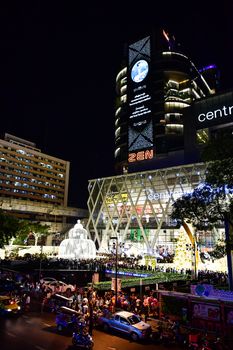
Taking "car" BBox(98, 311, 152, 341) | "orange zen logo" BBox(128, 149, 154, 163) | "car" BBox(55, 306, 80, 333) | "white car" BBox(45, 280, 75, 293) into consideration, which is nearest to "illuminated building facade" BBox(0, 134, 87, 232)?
"orange zen logo" BBox(128, 149, 154, 163)

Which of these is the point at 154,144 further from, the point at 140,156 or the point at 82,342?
the point at 82,342

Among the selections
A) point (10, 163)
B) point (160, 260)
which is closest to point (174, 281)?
point (160, 260)

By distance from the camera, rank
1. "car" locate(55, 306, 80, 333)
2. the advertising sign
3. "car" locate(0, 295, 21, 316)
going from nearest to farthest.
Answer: "car" locate(55, 306, 80, 333) < "car" locate(0, 295, 21, 316) < the advertising sign

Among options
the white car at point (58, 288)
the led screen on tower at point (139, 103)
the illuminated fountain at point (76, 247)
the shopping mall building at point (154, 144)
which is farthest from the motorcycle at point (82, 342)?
the led screen on tower at point (139, 103)

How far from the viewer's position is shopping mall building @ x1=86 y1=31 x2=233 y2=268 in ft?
202

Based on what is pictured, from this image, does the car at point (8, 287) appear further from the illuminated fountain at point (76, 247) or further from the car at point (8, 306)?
the illuminated fountain at point (76, 247)

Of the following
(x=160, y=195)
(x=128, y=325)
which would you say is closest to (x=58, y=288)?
(x=128, y=325)

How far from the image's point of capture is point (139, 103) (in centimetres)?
7912

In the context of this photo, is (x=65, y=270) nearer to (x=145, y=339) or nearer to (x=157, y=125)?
(x=145, y=339)

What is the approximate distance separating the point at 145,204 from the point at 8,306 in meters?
48.6

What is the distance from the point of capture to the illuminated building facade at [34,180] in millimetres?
93387

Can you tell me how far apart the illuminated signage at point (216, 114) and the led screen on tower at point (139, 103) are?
15570 mm

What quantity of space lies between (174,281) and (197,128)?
4419cm

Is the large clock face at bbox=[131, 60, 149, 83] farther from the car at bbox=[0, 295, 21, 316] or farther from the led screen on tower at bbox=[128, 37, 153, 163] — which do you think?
the car at bbox=[0, 295, 21, 316]
